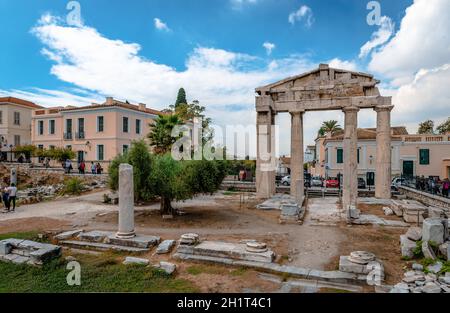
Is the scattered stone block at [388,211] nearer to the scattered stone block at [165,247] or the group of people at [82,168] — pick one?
the scattered stone block at [165,247]

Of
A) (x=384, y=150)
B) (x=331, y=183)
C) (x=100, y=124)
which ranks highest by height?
(x=100, y=124)

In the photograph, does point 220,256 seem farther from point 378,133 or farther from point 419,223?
point 378,133

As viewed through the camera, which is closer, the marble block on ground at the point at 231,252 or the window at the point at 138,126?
the marble block on ground at the point at 231,252

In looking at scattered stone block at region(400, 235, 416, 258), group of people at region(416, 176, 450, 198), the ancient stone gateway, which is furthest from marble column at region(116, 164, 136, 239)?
group of people at region(416, 176, 450, 198)

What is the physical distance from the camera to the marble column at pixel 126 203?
9.98 metres

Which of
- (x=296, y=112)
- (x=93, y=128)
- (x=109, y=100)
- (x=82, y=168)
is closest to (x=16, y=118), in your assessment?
(x=93, y=128)

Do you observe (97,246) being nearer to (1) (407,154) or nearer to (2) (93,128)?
(2) (93,128)

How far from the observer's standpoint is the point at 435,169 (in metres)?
31.2

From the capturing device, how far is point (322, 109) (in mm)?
18922

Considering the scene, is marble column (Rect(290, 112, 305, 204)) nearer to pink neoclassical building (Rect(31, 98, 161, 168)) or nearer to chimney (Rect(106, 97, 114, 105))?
pink neoclassical building (Rect(31, 98, 161, 168))

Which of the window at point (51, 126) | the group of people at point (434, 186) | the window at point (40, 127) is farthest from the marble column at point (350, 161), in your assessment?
the window at point (40, 127)

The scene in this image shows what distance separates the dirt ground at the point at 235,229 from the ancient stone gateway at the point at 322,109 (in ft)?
7.20

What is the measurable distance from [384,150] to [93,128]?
28.4 metres
